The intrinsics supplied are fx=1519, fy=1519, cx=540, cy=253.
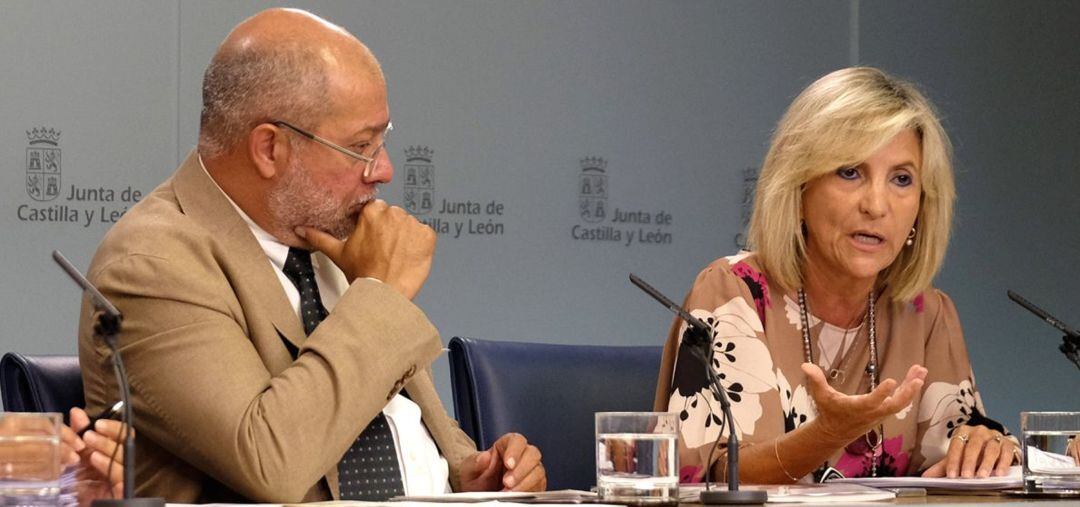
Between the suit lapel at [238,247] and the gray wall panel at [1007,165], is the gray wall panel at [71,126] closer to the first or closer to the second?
the suit lapel at [238,247]

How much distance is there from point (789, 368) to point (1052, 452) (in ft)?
2.26

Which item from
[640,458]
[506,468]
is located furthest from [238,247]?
[640,458]

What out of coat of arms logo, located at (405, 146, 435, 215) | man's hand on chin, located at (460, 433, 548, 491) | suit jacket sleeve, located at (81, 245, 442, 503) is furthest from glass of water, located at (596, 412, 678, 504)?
coat of arms logo, located at (405, 146, 435, 215)

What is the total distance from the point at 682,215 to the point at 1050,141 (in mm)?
1516

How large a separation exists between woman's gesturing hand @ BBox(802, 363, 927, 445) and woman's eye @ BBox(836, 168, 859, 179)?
0.66 metres

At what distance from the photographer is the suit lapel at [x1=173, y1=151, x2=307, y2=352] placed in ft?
7.23

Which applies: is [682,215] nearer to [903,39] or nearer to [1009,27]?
[903,39]

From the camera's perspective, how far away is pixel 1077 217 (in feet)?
17.7

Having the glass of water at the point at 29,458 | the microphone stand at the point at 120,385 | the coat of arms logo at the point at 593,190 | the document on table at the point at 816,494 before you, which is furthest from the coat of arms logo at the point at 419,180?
the glass of water at the point at 29,458

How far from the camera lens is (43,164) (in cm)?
378

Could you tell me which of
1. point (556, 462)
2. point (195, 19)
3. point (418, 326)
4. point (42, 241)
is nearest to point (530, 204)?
point (195, 19)

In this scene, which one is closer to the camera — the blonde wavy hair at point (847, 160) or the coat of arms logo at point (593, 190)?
the blonde wavy hair at point (847, 160)

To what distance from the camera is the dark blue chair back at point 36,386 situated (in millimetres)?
2201

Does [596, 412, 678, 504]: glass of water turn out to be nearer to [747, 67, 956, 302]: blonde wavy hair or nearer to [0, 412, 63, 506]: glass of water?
[0, 412, 63, 506]: glass of water
